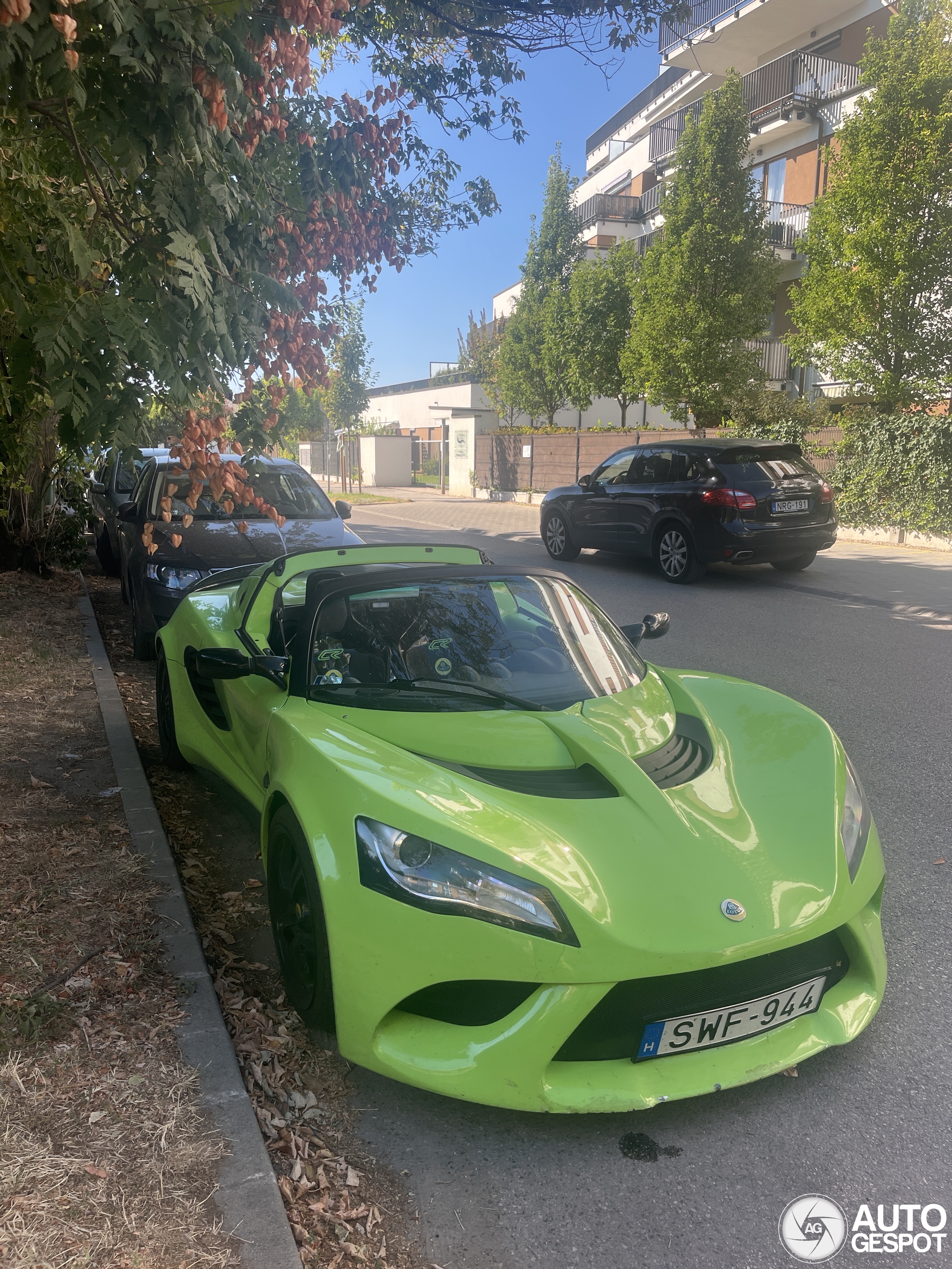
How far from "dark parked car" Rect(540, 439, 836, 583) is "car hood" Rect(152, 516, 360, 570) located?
16.8ft

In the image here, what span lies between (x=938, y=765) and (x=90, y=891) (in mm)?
4191

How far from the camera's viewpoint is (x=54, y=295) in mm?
3734

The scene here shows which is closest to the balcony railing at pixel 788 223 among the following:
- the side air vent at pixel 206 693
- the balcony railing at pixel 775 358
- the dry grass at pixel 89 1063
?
the balcony railing at pixel 775 358

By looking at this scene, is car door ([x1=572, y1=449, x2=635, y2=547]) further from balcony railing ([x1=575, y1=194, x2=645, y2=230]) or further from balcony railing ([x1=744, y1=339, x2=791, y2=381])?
balcony railing ([x1=575, y1=194, x2=645, y2=230])

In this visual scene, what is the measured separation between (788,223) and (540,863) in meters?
28.9

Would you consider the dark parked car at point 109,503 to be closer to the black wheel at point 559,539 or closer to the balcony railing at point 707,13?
the black wheel at point 559,539

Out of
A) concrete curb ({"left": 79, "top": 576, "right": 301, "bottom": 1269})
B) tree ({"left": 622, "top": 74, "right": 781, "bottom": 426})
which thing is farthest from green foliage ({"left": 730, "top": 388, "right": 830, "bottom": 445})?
concrete curb ({"left": 79, "top": 576, "right": 301, "bottom": 1269})

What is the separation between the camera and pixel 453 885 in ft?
7.50

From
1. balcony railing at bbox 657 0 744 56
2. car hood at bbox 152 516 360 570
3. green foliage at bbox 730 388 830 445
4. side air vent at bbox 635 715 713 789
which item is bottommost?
side air vent at bbox 635 715 713 789

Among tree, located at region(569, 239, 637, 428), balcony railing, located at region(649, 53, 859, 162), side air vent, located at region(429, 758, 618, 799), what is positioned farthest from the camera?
tree, located at region(569, 239, 637, 428)

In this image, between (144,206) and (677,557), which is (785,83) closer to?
(677,557)

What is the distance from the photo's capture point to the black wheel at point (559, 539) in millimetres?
13898

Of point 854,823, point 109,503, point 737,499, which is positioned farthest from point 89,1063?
point 737,499

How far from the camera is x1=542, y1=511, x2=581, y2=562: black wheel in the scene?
13898 millimetres
